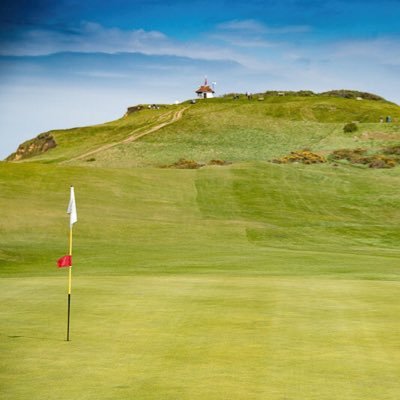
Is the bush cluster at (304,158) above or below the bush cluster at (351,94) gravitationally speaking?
below

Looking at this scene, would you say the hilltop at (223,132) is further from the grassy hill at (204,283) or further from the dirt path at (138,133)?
the grassy hill at (204,283)

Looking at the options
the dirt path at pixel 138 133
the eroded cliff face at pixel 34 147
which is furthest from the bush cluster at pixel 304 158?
the eroded cliff face at pixel 34 147

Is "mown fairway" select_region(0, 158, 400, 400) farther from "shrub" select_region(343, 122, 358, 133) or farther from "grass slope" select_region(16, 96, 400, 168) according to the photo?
"shrub" select_region(343, 122, 358, 133)

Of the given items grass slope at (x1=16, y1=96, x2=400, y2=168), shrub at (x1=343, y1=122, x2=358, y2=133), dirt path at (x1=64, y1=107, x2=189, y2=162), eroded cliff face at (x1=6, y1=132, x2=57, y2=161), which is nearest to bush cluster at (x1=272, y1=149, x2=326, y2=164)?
grass slope at (x1=16, y1=96, x2=400, y2=168)

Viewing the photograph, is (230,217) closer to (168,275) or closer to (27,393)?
(168,275)

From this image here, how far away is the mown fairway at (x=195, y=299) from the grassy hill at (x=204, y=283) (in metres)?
0.05

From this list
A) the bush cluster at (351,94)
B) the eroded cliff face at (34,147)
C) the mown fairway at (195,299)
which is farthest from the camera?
the bush cluster at (351,94)

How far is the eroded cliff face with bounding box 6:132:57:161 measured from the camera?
422ft

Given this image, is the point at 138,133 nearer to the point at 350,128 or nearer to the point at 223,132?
the point at 223,132

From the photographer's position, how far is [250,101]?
13900 cm

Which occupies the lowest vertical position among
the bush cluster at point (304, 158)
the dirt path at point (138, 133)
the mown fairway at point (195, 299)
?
the mown fairway at point (195, 299)

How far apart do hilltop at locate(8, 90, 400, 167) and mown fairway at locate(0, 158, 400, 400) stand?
42.5 metres

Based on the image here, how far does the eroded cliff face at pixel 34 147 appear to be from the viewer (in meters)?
129

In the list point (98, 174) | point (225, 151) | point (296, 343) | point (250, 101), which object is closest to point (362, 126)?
point (225, 151)
